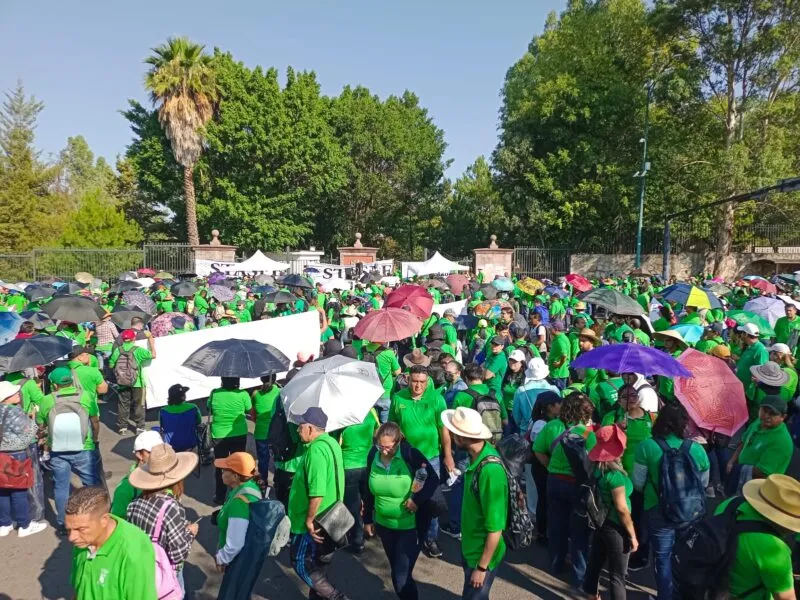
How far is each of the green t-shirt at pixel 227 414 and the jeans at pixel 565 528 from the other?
9.95ft

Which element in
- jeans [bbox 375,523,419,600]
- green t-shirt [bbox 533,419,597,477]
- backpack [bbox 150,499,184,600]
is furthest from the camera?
green t-shirt [bbox 533,419,597,477]


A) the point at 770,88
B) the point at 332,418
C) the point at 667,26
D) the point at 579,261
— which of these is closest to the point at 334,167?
the point at 579,261

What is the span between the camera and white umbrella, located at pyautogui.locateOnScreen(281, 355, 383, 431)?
4699 millimetres

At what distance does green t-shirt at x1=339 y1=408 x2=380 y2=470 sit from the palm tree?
90.5 ft

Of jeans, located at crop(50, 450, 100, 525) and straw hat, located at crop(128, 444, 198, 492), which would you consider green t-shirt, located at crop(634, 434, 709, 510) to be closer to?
straw hat, located at crop(128, 444, 198, 492)

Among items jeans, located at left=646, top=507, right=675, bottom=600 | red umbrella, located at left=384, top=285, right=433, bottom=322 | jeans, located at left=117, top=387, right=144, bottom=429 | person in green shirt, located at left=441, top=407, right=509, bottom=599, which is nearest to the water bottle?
person in green shirt, located at left=441, top=407, right=509, bottom=599

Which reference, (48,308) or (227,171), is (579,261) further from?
(48,308)

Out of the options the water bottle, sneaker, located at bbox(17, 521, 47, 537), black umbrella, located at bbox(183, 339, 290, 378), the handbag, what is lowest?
sneaker, located at bbox(17, 521, 47, 537)

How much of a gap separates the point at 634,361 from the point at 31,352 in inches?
245

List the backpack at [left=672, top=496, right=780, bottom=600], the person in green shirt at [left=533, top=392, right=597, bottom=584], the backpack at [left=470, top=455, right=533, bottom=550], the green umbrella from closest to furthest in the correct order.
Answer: the backpack at [left=672, top=496, right=780, bottom=600] < the backpack at [left=470, top=455, right=533, bottom=550] < the person in green shirt at [left=533, top=392, right=597, bottom=584] < the green umbrella

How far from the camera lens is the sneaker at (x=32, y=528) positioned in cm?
548

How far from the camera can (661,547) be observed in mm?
3982

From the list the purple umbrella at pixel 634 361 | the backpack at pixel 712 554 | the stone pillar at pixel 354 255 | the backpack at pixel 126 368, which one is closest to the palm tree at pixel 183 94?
the stone pillar at pixel 354 255

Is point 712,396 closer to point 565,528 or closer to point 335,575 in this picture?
point 565,528
